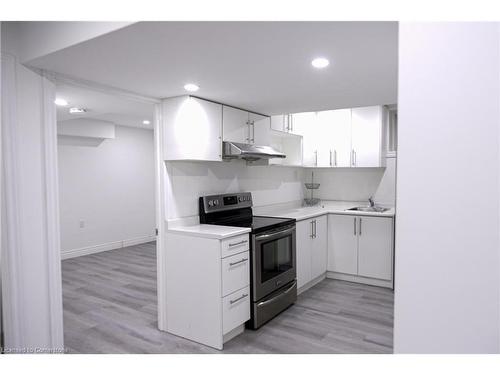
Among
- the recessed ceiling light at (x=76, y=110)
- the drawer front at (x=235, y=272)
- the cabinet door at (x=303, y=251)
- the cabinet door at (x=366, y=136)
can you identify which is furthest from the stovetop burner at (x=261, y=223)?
the recessed ceiling light at (x=76, y=110)

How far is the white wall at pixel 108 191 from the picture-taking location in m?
5.38

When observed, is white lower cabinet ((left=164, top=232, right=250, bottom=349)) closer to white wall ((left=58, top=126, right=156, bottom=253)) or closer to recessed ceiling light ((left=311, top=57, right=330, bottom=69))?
recessed ceiling light ((left=311, top=57, right=330, bottom=69))

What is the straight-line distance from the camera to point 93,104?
358 cm

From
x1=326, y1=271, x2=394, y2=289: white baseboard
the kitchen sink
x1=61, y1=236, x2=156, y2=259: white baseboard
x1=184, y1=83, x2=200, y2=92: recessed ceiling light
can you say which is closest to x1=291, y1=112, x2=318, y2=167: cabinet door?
the kitchen sink

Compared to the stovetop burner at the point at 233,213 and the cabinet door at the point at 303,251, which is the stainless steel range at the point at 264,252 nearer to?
the stovetop burner at the point at 233,213

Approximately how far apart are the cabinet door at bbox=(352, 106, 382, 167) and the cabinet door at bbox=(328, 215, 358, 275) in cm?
79

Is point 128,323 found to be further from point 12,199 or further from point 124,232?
point 124,232

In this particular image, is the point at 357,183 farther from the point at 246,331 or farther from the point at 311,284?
the point at 246,331

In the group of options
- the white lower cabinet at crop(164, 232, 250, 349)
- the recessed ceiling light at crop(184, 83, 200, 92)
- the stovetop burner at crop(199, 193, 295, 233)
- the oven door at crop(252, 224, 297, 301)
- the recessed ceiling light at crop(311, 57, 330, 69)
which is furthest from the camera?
the stovetop burner at crop(199, 193, 295, 233)

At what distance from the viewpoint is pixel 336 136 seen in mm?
4633

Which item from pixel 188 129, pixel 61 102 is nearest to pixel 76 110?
pixel 61 102

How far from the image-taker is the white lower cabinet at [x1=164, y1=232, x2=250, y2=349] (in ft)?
8.59

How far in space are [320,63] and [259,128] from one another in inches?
69.6

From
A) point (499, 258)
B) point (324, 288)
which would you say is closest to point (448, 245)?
point (499, 258)
